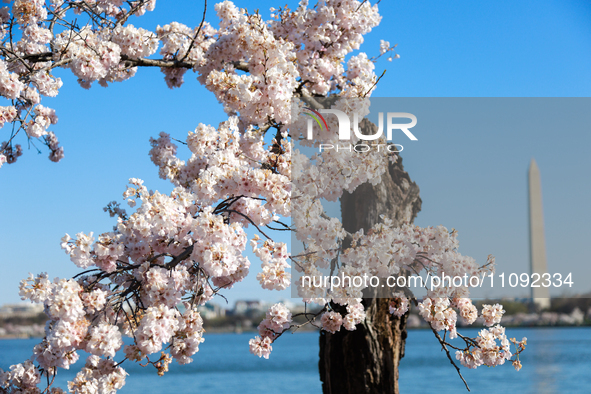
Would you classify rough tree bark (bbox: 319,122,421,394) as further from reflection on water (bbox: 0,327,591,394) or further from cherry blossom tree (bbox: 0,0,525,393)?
reflection on water (bbox: 0,327,591,394)

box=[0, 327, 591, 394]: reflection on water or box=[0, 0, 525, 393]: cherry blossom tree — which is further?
box=[0, 327, 591, 394]: reflection on water

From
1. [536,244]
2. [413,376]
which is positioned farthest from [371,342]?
[413,376]

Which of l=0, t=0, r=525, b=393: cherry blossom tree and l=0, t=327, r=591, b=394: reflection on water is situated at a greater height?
l=0, t=0, r=525, b=393: cherry blossom tree

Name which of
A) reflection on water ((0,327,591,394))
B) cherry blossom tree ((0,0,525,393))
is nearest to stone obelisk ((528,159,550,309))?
cherry blossom tree ((0,0,525,393))

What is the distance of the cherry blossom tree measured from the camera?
316 centimetres

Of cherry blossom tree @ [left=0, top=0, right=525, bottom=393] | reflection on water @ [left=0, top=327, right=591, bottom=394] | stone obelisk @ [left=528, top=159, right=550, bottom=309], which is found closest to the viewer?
cherry blossom tree @ [left=0, top=0, right=525, bottom=393]

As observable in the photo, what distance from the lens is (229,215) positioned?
143 inches

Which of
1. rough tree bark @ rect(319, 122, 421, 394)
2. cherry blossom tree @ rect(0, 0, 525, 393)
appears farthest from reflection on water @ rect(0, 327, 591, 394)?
cherry blossom tree @ rect(0, 0, 525, 393)

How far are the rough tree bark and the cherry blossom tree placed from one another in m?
0.03

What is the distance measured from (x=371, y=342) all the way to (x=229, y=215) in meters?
2.34

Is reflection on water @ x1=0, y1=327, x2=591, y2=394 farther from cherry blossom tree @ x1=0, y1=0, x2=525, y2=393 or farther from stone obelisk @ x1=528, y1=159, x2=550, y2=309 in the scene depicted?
cherry blossom tree @ x1=0, y1=0, x2=525, y2=393

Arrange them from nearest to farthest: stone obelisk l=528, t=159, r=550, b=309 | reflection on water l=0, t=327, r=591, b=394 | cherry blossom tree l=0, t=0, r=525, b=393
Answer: cherry blossom tree l=0, t=0, r=525, b=393, stone obelisk l=528, t=159, r=550, b=309, reflection on water l=0, t=327, r=591, b=394

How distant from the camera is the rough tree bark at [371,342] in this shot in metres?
5.22

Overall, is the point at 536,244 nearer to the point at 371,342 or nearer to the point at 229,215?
the point at 371,342
